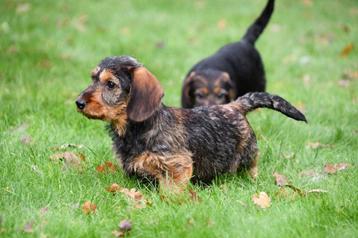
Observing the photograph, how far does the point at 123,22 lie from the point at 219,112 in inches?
286

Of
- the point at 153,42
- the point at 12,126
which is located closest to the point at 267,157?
the point at 12,126

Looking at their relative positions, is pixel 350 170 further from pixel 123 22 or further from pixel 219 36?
pixel 123 22

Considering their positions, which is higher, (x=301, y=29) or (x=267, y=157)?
(x=301, y=29)

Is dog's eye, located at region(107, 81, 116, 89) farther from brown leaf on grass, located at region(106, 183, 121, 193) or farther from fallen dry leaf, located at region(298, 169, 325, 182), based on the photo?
fallen dry leaf, located at region(298, 169, 325, 182)

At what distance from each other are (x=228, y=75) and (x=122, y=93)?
324cm

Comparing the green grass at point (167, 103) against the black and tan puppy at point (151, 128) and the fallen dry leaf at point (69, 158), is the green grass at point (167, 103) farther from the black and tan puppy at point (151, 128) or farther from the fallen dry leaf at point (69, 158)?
the black and tan puppy at point (151, 128)

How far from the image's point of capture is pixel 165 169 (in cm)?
452

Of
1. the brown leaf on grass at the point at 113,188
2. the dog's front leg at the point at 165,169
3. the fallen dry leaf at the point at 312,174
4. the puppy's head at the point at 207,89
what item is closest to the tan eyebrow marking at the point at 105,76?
the dog's front leg at the point at 165,169

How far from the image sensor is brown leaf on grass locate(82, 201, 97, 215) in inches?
163

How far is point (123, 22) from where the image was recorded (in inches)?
474

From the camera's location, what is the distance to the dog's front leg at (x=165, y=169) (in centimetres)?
449

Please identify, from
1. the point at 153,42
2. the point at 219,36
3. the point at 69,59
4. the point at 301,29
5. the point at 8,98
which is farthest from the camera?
the point at 301,29

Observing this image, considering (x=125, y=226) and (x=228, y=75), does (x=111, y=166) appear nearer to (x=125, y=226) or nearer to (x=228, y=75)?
(x=125, y=226)

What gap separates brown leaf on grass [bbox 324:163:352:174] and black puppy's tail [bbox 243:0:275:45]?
129 inches
